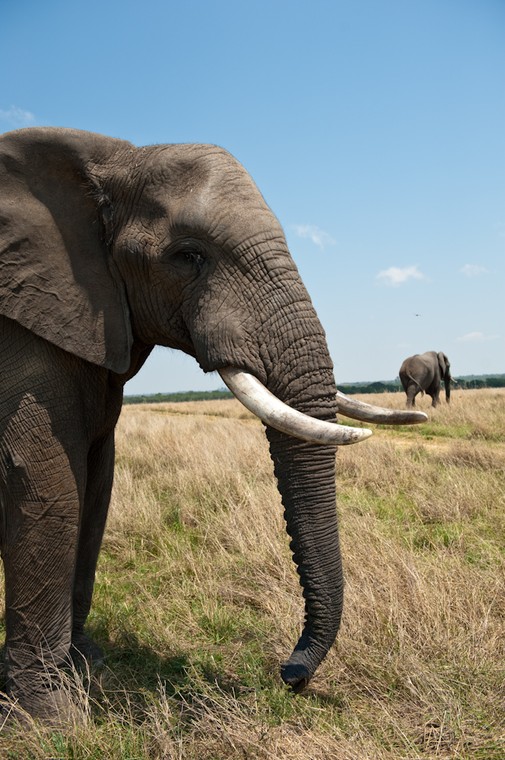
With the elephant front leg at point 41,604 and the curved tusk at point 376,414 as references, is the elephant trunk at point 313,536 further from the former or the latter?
the elephant front leg at point 41,604

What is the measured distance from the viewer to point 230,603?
468 cm

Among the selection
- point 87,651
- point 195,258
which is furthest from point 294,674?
point 195,258

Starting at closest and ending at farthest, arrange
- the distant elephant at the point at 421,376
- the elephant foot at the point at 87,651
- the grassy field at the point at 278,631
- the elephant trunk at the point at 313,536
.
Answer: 1. the grassy field at the point at 278,631
2. the elephant trunk at the point at 313,536
3. the elephant foot at the point at 87,651
4. the distant elephant at the point at 421,376

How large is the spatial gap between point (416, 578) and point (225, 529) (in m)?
2.42

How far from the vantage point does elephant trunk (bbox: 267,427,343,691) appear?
118 inches

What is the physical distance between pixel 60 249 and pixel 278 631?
2.53 m

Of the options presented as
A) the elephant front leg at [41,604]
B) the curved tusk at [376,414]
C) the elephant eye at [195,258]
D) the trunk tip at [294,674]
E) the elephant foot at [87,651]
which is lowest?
the elephant foot at [87,651]

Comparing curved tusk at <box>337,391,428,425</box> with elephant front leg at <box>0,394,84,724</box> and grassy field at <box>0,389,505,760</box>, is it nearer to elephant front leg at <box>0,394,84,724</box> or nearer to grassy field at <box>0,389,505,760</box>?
grassy field at <box>0,389,505,760</box>

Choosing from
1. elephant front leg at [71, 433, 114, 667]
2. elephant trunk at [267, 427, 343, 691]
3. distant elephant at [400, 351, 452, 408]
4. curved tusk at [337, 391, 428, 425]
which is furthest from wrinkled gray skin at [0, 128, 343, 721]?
distant elephant at [400, 351, 452, 408]

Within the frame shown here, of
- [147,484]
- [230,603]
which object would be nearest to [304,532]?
[230,603]

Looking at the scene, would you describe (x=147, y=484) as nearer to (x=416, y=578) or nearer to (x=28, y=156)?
(x=416, y=578)

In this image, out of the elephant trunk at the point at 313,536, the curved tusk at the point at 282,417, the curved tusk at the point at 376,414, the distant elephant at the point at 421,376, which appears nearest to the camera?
the curved tusk at the point at 282,417

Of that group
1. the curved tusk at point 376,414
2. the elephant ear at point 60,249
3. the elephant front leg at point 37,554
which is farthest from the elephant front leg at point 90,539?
the curved tusk at point 376,414

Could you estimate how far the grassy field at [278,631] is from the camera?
2857 mm
